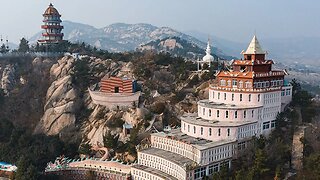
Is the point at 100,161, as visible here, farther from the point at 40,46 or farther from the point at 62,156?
the point at 40,46

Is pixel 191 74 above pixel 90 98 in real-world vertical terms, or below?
above

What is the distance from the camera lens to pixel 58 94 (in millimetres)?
61969

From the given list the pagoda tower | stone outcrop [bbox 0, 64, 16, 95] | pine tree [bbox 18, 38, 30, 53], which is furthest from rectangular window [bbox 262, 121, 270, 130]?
pine tree [bbox 18, 38, 30, 53]

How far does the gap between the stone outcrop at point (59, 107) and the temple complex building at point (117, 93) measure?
3825 millimetres

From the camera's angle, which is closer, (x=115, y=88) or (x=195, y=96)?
(x=195, y=96)

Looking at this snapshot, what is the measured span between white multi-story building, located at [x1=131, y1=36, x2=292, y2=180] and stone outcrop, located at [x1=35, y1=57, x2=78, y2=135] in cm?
2012

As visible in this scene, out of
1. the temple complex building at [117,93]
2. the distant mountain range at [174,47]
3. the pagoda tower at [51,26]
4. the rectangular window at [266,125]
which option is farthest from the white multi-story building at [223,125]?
the distant mountain range at [174,47]

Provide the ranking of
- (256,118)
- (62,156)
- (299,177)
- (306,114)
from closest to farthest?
(299,177), (256,118), (306,114), (62,156)

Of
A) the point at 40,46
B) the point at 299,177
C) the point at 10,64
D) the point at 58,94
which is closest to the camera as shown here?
the point at 299,177

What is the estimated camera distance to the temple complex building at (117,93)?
181 feet

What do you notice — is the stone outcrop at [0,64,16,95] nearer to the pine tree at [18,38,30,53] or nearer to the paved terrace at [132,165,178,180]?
the pine tree at [18,38,30,53]

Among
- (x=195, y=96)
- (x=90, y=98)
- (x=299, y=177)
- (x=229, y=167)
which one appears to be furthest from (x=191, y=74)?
(x=299, y=177)

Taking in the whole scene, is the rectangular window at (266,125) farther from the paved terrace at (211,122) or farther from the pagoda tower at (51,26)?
the pagoda tower at (51,26)

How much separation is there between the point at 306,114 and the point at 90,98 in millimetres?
31231
